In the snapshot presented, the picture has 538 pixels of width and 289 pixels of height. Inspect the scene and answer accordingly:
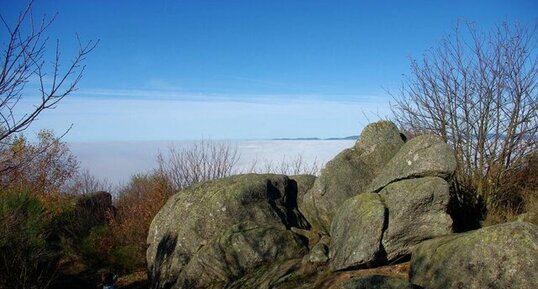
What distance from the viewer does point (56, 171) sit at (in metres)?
29.5

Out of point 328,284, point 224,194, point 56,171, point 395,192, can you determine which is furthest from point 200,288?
point 56,171

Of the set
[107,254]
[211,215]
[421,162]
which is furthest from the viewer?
[107,254]

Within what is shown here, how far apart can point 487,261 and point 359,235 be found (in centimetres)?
236

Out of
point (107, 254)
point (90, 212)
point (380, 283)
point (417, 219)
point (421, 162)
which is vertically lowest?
point (107, 254)

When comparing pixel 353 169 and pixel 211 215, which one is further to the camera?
pixel 211 215

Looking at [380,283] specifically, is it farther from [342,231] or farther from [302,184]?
[302,184]

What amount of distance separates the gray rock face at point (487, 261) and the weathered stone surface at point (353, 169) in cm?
380

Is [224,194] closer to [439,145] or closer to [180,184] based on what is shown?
[439,145]

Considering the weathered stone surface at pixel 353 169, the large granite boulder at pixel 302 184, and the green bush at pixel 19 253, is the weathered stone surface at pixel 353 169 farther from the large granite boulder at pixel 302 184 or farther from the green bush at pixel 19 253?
the green bush at pixel 19 253

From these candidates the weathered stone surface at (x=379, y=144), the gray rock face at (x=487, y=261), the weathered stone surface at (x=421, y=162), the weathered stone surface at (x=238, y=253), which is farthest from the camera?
the weathered stone surface at (x=379, y=144)

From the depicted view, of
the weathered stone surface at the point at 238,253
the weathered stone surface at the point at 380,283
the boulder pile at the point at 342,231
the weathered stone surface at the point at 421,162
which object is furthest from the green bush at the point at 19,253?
the weathered stone surface at the point at 421,162

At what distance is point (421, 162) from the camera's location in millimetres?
8555

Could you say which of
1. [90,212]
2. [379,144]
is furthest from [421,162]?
[90,212]

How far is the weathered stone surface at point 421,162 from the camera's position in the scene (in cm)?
836
